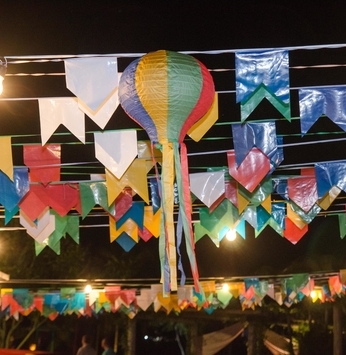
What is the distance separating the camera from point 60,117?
4.67 m

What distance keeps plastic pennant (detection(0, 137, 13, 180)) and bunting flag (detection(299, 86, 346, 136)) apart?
252 centimetres

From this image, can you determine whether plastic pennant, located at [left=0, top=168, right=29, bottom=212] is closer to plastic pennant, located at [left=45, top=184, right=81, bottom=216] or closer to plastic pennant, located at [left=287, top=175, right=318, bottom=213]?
plastic pennant, located at [left=45, top=184, right=81, bottom=216]

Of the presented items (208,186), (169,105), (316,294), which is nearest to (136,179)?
(208,186)

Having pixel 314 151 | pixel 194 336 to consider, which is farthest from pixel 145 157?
pixel 314 151

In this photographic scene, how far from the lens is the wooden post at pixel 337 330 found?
13.2 meters

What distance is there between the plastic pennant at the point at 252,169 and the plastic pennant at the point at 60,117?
1.63 m

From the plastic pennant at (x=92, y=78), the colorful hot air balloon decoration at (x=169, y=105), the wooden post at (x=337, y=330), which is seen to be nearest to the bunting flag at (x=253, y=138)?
the colorful hot air balloon decoration at (x=169, y=105)

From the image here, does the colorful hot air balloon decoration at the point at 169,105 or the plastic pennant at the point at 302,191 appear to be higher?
the plastic pennant at the point at 302,191

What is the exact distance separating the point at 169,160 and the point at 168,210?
13.7 inches

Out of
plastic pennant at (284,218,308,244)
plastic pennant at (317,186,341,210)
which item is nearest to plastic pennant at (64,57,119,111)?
plastic pennant at (317,186,341,210)

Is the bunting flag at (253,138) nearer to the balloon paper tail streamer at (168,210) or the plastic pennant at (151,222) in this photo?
the balloon paper tail streamer at (168,210)

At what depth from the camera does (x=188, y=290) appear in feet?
41.3

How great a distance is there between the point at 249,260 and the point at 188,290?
507 cm

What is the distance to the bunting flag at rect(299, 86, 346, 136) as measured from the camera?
14.9ft
